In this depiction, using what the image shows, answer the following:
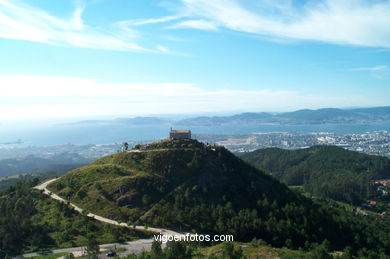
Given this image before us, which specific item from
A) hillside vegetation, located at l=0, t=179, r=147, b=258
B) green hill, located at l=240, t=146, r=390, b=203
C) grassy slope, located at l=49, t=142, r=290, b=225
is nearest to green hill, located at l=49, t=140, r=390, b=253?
grassy slope, located at l=49, t=142, r=290, b=225

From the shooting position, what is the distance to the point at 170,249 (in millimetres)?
35375

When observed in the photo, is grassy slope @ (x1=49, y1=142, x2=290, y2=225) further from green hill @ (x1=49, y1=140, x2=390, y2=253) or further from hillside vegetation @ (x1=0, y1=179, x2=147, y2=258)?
hillside vegetation @ (x1=0, y1=179, x2=147, y2=258)

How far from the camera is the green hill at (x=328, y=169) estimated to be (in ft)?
372

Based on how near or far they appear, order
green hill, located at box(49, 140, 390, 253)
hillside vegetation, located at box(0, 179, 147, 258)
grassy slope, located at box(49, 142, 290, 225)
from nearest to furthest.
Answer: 1. hillside vegetation, located at box(0, 179, 147, 258)
2. green hill, located at box(49, 140, 390, 253)
3. grassy slope, located at box(49, 142, 290, 225)

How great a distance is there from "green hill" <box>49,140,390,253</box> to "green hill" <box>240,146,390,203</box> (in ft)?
123

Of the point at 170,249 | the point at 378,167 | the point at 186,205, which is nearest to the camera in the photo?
the point at 170,249

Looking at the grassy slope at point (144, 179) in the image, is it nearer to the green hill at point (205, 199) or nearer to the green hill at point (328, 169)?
the green hill at point (205, 199)

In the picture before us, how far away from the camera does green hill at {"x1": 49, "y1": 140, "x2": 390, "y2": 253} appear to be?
53500mm

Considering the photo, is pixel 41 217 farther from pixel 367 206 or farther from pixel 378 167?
pixel 378 167

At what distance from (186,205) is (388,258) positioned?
113 feet

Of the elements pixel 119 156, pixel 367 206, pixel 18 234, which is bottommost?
pixel 367 206

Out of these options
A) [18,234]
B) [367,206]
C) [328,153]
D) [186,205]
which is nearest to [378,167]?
[328,153]

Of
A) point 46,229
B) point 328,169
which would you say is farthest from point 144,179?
point 328,169

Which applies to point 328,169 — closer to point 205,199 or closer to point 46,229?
point 205,199
